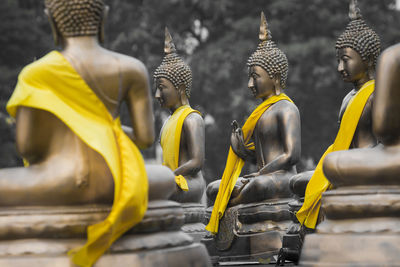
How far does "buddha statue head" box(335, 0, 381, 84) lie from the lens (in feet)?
19.7

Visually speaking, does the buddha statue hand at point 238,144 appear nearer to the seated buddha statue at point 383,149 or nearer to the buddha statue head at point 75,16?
the seated buddha statue at point 383,149

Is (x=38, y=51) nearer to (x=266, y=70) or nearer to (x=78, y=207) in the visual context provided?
(x=266, y=70)

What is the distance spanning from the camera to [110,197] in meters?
4.06

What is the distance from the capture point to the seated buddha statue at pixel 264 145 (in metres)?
7.13

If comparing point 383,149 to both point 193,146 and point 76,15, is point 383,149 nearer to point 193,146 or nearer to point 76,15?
point 76,15

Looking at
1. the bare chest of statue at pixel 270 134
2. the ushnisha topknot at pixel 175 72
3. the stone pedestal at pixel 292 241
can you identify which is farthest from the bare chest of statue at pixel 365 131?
the ushnisha topknot at pixel 175 72

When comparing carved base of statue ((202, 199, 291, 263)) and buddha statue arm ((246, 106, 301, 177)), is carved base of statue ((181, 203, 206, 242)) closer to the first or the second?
carved base of statue ((202, 199, 291, 263))

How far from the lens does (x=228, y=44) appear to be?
67.2ft

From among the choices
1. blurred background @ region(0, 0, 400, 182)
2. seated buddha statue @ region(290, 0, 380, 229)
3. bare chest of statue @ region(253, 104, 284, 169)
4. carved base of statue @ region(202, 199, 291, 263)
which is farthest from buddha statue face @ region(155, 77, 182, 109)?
blurred background @ region(0, 0, 400, 182)

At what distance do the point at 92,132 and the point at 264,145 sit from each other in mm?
3524

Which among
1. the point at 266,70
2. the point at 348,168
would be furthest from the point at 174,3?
the point at 348,168

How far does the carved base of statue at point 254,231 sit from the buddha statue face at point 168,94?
126 cm

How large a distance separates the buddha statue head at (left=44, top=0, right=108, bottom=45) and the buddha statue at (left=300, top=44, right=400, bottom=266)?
1.45 metres

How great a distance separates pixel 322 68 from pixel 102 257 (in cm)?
1605
